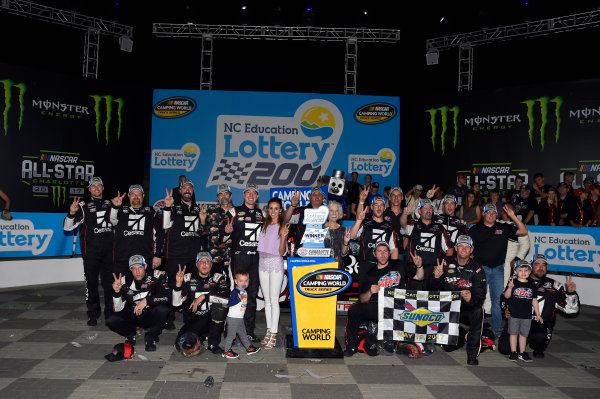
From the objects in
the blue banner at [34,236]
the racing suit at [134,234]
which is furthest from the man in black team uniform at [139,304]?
the blue banner at [34,236]

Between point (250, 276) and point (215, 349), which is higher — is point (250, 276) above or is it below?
above

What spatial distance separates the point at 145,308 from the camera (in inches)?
244

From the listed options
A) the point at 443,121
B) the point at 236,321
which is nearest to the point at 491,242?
the point at 236,321

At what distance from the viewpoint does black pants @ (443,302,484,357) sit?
18.8 ft

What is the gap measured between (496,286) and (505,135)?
7917 millimetres

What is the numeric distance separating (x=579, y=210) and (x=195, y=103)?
10848 mm

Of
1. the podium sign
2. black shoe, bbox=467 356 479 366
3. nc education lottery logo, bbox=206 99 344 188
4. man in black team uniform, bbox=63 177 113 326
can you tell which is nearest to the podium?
the podium sign

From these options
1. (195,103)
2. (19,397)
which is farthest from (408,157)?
(19,397)

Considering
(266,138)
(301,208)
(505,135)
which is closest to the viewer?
(301,208)

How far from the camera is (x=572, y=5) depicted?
41.9ft

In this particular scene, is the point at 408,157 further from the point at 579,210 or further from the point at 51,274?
the point at 51,274

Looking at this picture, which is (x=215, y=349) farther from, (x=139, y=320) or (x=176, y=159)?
(x=176, y=159)

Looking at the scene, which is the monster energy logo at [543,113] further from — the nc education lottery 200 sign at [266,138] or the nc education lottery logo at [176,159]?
the nc education lottery logo at [176,159]

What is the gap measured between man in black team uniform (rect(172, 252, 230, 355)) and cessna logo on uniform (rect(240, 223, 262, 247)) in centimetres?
55
